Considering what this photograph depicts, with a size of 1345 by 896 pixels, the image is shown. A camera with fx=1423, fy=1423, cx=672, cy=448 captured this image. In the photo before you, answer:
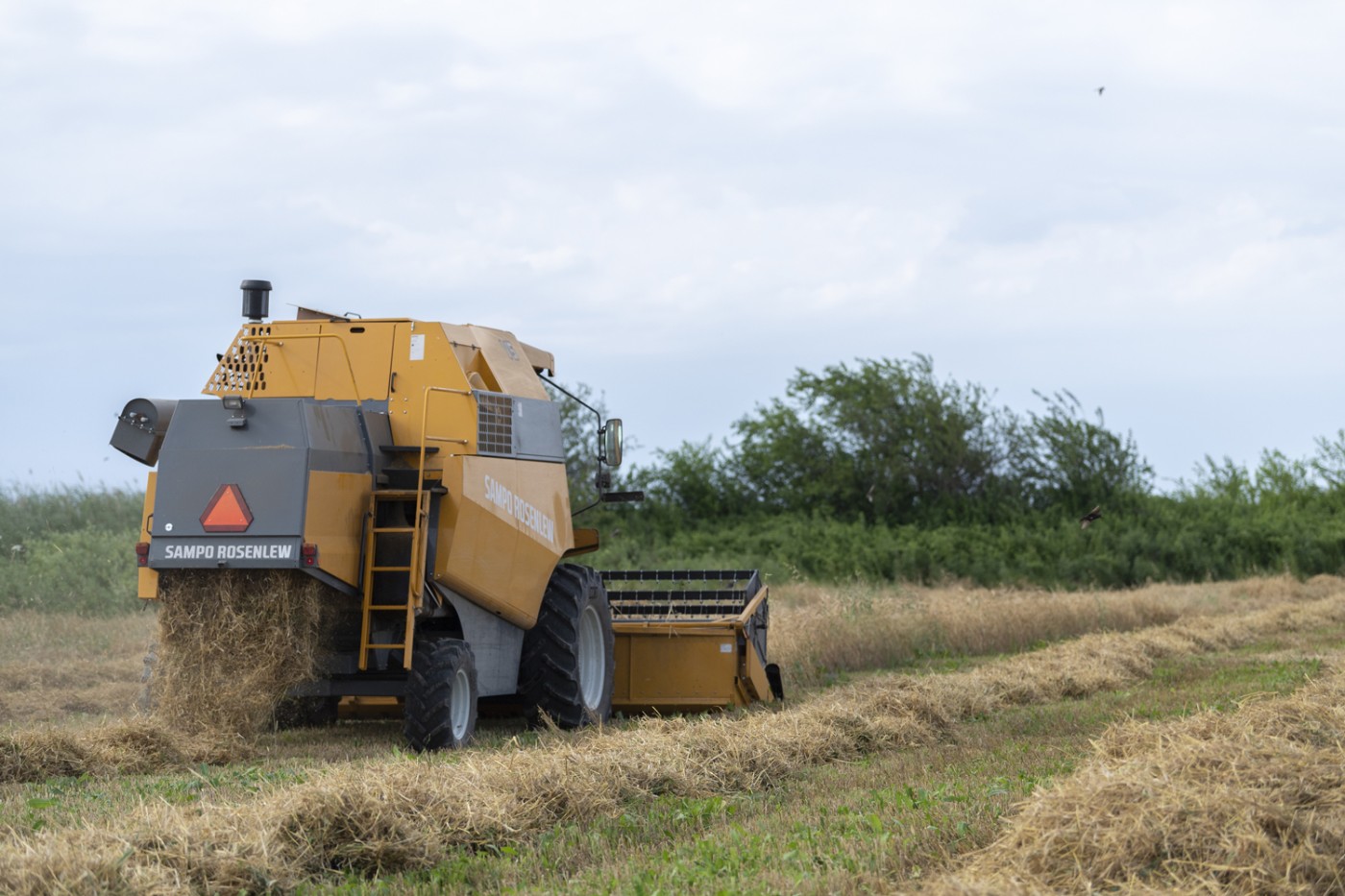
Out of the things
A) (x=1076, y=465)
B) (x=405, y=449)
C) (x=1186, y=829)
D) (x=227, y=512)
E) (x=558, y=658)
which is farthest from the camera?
(x=1076, y=465)

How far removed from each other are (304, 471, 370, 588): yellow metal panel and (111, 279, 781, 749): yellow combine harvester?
1cm

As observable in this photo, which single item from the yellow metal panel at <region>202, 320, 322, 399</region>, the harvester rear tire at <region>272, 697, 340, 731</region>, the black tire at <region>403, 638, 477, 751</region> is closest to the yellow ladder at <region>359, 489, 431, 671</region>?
the black tire at <region>403, 638, 477, 751</region>

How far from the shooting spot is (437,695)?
8680 mm

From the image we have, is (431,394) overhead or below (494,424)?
overhead

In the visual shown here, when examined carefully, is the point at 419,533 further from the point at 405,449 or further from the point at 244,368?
the point at 244,368

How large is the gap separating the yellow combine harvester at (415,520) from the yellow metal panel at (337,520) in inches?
0.6

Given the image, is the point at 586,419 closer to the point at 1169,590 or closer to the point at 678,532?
the point at 678,532

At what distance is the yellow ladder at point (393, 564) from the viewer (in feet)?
A: 28.8

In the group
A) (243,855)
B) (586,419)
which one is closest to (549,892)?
(243,855)

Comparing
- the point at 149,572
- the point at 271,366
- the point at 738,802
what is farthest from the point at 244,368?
the point at 738,802

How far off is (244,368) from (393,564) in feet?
6.62

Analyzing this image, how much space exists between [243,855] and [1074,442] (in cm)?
3162

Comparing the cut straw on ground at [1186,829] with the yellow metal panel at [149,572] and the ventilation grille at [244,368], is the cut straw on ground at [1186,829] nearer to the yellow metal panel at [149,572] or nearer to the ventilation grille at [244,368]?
the yellow metal panel at [149,572]

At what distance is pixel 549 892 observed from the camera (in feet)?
16.8
